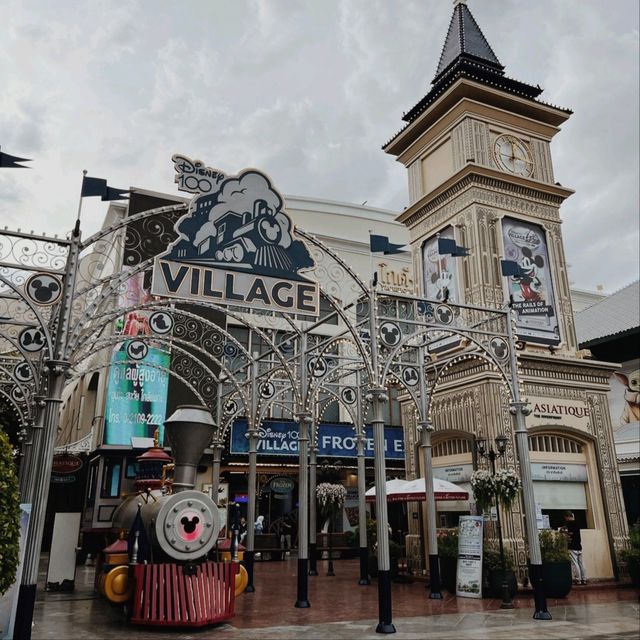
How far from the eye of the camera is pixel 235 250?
9688mm

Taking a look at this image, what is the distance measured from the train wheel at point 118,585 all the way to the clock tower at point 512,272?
30.1 ft

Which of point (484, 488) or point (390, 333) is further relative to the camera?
point (484, 488)

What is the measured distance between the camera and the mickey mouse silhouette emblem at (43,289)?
8633 millimetres

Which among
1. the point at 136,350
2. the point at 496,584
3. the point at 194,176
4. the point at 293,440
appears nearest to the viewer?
the point at 194,176

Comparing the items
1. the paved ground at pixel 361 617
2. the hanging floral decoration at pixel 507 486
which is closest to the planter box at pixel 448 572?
the paved ground at pixel 361 617

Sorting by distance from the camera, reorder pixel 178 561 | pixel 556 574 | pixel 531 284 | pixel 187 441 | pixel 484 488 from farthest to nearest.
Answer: pixel 531 284
pixel 556 574
pixel 484 488
pixel 187 441
pixel 178 561

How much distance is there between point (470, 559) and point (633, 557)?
4.74 meters

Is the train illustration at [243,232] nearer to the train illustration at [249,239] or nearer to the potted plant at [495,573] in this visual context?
the train illustration at [249,239]

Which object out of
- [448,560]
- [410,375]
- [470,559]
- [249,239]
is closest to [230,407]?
[410,375]

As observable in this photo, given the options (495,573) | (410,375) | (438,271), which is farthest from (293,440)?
(495,573)

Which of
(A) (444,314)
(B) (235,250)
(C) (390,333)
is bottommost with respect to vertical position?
(C) (390,333)

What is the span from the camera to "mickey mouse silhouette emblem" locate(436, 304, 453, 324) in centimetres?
1226

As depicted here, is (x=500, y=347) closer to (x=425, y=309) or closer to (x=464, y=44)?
(x=425, y=309)

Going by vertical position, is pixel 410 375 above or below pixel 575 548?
above
